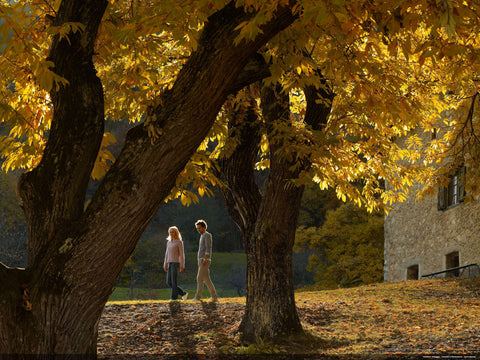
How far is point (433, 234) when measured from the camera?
17.6m

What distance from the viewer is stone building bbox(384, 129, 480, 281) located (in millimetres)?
15519

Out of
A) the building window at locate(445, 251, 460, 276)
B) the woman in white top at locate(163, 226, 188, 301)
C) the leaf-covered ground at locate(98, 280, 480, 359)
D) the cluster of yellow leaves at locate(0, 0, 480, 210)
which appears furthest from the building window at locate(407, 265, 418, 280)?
the woman in white top at locate(163, 226, 188, 301)

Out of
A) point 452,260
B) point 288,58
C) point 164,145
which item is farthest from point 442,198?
point 164,145

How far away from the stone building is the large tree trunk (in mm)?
11178

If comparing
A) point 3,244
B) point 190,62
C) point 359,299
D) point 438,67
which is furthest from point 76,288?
point 3,244

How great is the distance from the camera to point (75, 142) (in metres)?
4.98

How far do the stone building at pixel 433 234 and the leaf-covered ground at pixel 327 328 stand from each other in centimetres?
316

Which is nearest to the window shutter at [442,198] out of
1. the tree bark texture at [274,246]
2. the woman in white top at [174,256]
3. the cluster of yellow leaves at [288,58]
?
the cluster of yellow leaves at [288,58]

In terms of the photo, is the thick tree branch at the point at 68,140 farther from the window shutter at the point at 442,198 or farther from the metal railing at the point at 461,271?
the window shutter at the point at 442,198

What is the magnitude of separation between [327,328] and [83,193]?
569 centimetres

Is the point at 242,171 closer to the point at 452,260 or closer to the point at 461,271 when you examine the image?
the point at 461,271

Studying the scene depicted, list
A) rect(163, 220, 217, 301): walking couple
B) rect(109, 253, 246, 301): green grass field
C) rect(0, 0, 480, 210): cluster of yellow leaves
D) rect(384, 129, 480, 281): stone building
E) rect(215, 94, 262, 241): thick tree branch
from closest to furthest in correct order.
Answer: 1. rect(0, 0, 480, 210): cluster of yellow leaves
2. rect(215, 94, 262, 241): thick tree branch
3. rect(163, 220, 217, 301): walking couple
4. rect(384, 129, 480, 281): stone building
5. rect(109, 253, 246, 301): green grass field

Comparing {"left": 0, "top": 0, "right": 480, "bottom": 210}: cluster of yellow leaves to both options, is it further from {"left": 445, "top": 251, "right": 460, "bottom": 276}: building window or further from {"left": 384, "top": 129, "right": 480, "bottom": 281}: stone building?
{"left": 445, "top": 251, "right": 460, "bottom": 276}: building window

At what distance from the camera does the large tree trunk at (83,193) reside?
4594mm
